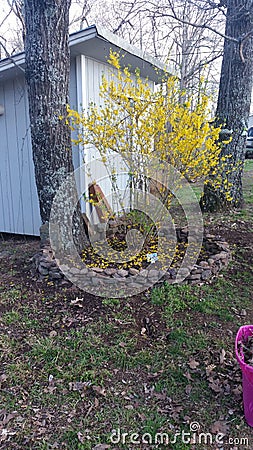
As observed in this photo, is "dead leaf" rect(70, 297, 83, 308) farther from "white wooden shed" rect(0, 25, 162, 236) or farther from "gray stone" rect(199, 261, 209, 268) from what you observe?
"white wooden shed" rect(0, 25, 162, 236)

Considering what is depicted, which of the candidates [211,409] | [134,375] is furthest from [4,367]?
[211,409]

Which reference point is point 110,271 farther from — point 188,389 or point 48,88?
point 48,88

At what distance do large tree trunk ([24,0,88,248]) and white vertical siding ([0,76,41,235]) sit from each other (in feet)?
4.67

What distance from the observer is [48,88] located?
11.0ft

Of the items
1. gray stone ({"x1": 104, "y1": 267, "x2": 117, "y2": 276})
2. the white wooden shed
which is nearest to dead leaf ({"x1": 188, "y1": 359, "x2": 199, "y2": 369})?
gray stone ({"x1": 104, "y1": 267, "x2": 117, "y2": 276})

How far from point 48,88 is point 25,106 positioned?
155cm

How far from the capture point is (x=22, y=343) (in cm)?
253

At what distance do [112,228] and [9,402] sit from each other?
243cm

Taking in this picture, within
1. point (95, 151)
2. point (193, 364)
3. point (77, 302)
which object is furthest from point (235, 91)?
point (193, 364)

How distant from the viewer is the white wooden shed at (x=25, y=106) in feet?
13.4

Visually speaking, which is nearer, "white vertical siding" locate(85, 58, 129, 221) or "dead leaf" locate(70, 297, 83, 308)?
"dead leaf" locate(70, 297, 83, 308)

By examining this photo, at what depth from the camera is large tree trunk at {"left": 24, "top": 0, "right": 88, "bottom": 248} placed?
324cm

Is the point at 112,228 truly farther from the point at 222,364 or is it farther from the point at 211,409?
the point at 211,409

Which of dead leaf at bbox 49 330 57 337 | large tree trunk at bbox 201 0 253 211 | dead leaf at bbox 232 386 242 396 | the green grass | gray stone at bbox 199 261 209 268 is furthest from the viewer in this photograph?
large tree trunk at bbox 201 0 253 211
